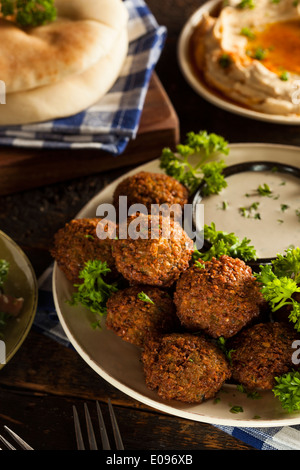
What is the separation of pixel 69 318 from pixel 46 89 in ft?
4.07

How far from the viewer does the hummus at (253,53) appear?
309 centimetres

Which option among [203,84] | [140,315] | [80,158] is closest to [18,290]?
[140,315]

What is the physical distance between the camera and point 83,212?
2.49 meters

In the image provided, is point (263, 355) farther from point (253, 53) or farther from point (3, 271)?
point (253, 53)

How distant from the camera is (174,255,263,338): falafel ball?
1.84 m

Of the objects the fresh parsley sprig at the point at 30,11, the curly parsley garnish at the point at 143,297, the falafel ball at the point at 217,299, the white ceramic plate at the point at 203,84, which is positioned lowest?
the curly parsley garnish at the point at 143,297

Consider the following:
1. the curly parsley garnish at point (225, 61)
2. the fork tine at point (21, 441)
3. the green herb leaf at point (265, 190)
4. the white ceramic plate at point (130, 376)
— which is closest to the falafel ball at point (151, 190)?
the white ceramic plate at point (130, 376)

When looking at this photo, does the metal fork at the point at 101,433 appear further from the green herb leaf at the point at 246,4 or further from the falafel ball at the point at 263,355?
the green herb leaf at the point at 246,4

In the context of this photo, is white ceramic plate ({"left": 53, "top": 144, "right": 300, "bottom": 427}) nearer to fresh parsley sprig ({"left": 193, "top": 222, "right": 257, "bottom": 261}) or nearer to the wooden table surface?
the wooden table surface

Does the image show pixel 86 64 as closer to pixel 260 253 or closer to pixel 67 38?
pixel 67 38

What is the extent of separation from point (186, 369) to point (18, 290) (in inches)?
33.7

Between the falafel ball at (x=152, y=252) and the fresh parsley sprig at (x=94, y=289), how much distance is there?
96 mm

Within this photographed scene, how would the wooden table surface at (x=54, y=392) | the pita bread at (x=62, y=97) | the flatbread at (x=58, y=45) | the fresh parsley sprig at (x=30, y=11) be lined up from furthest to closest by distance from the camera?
1. the fresh parsley sprig at (x=30, y=11)
2. the pita bread at (x=62, y=97)
3. the flatbread at (x=58, y=45)
4. the wooden table surface at (x=54, y=392)

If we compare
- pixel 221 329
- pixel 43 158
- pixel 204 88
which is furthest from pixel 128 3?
pixel 221 329
